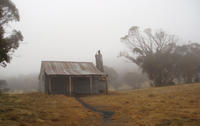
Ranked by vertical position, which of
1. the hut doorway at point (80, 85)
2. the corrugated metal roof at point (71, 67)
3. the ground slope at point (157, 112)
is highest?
the corrugated metal roof at point (71, 67)

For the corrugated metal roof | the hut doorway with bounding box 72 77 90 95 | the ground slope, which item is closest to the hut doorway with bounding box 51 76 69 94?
the hut doorway with bounding box 72 77 90 95

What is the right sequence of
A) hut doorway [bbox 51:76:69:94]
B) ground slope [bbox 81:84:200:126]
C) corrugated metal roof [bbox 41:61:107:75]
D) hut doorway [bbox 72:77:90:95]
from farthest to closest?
hut doorway [bbox 72:77:90:95] → corrugated metal roof [bbox 41:61:107:75] → hut doorway [bbox 51:76:69:94] → ground slope [bbox 81:84:200:126]

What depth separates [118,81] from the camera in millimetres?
50875

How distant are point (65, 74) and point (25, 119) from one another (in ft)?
39.8

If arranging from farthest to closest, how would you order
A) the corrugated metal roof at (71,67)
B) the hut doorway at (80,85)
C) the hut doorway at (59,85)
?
the hut doorway at (80,85) → the corrugated metal roof at (71,67) → the hut doorway at (59,85)

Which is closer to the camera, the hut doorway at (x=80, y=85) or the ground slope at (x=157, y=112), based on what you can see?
the ground slope at (x=157, y=112)

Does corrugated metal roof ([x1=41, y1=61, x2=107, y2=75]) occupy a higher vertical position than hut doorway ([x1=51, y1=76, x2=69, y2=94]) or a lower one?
higher

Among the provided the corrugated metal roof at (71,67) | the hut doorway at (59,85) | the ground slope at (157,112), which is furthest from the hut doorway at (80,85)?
the ground slope at (157,112)

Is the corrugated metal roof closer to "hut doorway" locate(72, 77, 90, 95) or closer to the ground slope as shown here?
"hut doorway" locate(72, 77, 90, 95)

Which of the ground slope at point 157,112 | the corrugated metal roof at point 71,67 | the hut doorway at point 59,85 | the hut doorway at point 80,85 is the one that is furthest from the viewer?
the hut doorway at point 80,85

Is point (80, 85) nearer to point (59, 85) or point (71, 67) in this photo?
point (59, 85)

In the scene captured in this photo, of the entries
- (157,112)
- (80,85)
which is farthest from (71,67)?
(157,112)

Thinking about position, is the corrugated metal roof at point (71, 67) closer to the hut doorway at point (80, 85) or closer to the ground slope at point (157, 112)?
the hut doorway at point (80, 85)

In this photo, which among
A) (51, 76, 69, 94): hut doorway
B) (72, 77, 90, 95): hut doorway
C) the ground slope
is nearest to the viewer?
the ground slope
